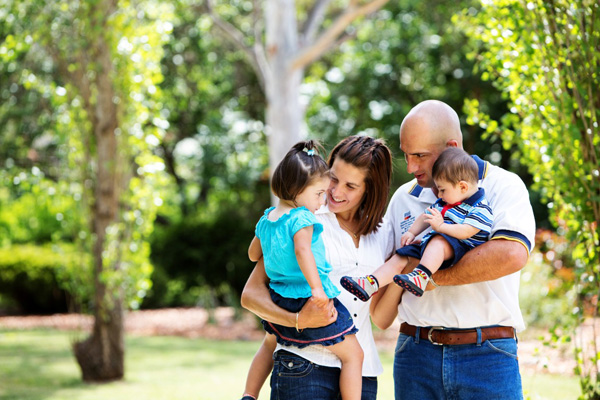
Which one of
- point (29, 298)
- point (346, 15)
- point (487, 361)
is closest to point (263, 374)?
point (487, 361)

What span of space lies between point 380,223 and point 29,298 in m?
15.7

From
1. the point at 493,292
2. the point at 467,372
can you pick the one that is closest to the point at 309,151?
the point at 493,292

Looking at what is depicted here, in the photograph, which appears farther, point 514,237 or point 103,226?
point 103,226

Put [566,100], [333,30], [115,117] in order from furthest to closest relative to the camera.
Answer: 1. [333,30]
2. [115,117]
3. [566,100]

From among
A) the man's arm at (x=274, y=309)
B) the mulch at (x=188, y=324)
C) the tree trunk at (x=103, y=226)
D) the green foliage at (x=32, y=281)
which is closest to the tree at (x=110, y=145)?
the tree trunk at (x=103, y=226)

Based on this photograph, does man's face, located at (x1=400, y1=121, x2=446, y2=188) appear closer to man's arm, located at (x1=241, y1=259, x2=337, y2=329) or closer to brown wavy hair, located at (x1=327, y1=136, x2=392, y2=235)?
brown wavy hair, located at (x1=327, y1=136, x2=392, y2=235)

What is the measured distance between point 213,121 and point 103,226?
10.4 m

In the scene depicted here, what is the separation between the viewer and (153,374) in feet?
28.3

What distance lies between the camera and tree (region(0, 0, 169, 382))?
777cm

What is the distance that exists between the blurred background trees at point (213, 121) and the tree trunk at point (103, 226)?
0.05 m

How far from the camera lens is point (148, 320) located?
15.6 metres

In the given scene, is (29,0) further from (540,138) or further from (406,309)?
(406,309)

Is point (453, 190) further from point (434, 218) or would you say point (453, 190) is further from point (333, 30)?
point (333, 30)

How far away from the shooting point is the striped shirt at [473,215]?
8.67 feet
